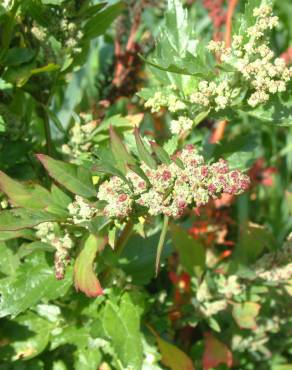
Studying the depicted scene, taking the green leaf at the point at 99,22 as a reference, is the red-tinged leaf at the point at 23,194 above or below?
below

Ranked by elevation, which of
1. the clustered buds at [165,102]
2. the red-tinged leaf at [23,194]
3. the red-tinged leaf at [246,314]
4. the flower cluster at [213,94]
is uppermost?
the flower cluster at [213,94]

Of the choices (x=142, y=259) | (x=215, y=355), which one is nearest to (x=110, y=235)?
(x=142, y=259)

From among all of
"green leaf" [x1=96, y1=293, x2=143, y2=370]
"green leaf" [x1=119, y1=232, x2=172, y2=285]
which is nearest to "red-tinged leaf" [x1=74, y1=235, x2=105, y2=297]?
"green leaf" [x1=96, y1=293, x2=143, y2=370]

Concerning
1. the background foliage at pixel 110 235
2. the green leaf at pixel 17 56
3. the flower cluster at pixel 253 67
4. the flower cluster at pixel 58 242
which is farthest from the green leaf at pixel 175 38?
the flower cluster at pixel 58 242

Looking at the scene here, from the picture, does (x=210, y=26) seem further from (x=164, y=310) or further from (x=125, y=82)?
(x=164, y=310)

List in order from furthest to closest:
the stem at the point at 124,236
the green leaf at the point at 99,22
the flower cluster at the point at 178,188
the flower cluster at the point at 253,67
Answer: the green leaf at the point at 99,22
the stem at the point at 124,236
the flower cluster at the point at 253,67
the flower cluster at the point at 178,188

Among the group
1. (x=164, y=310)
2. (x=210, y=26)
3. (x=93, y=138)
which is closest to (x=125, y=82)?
(x=93, y=138)

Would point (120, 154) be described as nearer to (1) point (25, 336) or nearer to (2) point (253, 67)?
(2) point (253, 67)

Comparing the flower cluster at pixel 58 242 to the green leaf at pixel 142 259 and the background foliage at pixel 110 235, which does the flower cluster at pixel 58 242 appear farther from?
the green leaf at pixel 142 259
